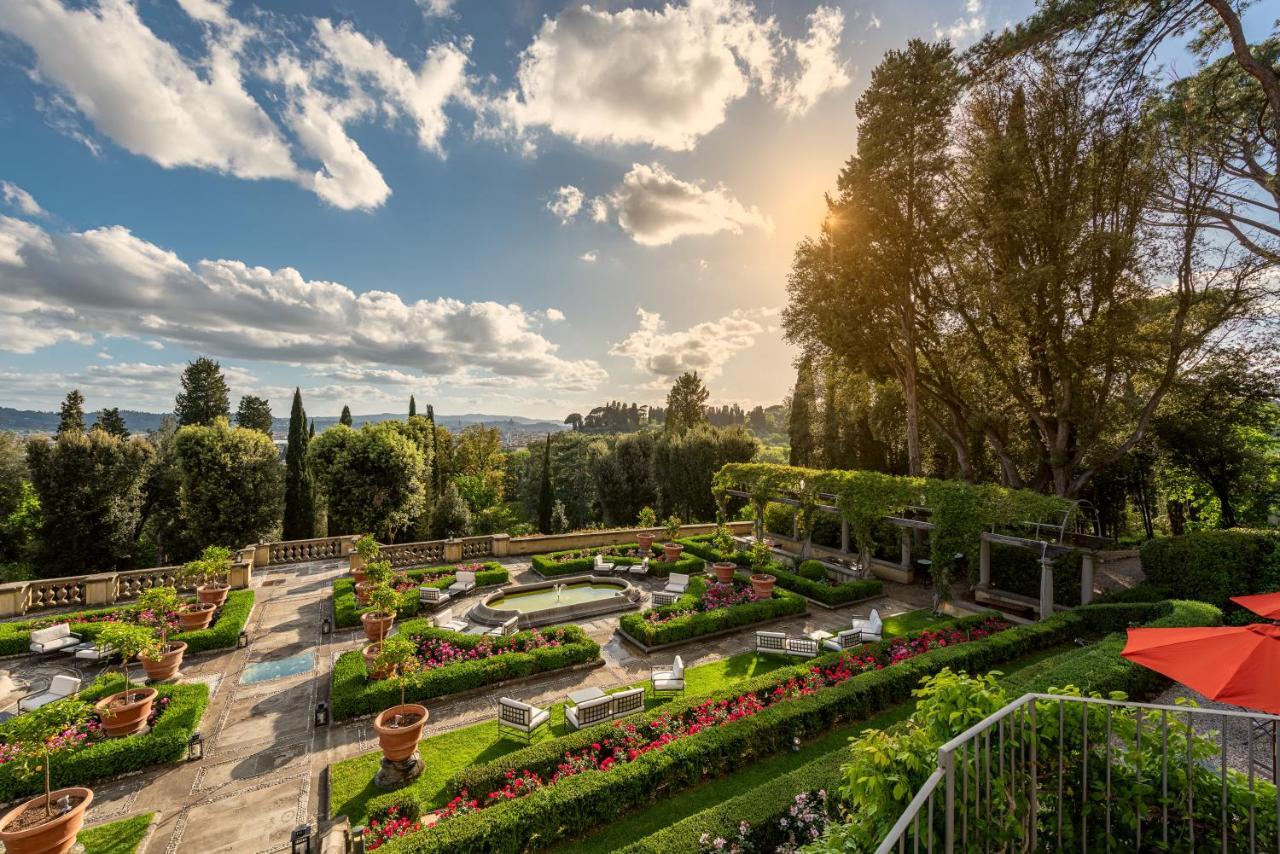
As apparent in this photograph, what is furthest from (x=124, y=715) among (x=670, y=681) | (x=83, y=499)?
(x=83, y=499)

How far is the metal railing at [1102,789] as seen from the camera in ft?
12.4

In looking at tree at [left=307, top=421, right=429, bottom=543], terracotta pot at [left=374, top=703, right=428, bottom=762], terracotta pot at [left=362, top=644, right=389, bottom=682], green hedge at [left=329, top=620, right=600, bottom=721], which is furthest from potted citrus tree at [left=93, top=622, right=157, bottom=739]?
tree at [left=307, top=421, right=429, bottom=543]

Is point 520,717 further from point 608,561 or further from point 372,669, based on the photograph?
point 608,561

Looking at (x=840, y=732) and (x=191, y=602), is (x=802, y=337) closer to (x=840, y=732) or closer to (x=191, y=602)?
(x=840, y=732)

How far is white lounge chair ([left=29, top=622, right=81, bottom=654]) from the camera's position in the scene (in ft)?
43.6

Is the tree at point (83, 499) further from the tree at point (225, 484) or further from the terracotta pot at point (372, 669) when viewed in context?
the terracotta pot at point (372, 669)

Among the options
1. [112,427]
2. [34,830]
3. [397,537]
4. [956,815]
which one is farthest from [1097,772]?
[112,427]

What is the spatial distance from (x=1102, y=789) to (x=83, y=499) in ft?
118

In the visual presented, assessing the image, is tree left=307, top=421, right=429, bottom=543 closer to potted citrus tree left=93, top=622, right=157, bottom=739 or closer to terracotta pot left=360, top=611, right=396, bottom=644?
terracotta pot left=360, top=611, right=396, bottom=644

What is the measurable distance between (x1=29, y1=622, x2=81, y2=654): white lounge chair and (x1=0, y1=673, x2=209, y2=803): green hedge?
5.05 meters

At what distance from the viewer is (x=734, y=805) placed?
6.70 metres

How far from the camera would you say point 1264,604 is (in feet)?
23.8

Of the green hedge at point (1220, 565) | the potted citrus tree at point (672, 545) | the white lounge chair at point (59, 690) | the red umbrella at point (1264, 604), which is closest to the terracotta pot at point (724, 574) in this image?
the potted citrus tree at point (672, 545)

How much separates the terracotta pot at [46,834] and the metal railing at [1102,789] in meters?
10.7
